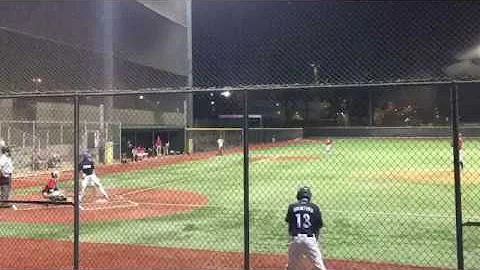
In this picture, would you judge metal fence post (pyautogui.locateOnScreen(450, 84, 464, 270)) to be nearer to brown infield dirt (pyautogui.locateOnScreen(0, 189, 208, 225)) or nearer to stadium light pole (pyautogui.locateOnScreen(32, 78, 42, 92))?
brown infield dirt (pyautogui.locateOnScreen(0, 189, 208, 225))

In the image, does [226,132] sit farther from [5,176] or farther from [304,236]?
[304,236]

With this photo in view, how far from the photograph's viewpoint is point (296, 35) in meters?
52.1

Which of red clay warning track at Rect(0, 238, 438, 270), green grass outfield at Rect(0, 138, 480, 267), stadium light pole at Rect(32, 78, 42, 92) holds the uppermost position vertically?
stadium light pole at Rect(32, 78, 42, 92)

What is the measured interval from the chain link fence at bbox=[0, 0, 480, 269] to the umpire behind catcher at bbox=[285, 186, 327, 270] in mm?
253

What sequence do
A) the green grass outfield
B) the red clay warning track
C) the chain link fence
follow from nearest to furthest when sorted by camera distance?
the red clay warning track → the chain link fence → the green grass outfield

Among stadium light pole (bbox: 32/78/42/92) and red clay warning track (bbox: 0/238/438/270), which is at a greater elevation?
stadium light pole (bbox: 32/78/42/92)

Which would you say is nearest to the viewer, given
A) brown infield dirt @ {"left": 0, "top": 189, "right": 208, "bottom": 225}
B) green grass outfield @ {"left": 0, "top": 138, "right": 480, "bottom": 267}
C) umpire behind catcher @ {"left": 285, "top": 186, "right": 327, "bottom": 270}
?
umpire behind catcher @ {"left": 285, "top": 186, "right": 327, "bottom": 270}

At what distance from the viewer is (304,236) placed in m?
7.25

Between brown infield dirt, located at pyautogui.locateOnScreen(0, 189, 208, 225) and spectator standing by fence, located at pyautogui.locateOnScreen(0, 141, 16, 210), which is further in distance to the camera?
spectator standing by fence, located at pyautogui.locateOnScreen(0, 141, 16, 210)

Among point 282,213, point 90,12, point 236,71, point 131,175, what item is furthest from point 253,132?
point 282,213

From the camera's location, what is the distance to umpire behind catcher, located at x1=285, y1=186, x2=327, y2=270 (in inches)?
284

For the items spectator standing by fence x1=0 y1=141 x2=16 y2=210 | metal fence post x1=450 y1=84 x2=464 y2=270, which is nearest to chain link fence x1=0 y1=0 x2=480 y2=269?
metal fence post x1=450 y1=84 x2=464 y2=270

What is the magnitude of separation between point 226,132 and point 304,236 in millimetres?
49265

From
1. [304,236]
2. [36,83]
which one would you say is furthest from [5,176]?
[36,83]
